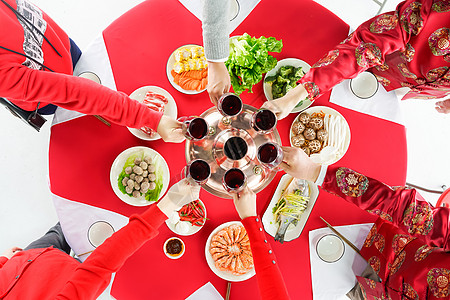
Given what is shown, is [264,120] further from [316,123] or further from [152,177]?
[152,177]

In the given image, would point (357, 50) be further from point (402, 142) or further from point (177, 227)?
point (177, 227)

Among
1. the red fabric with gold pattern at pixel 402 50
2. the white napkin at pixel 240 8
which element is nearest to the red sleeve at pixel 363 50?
the red fabric with gold pattern at pixel 402 50

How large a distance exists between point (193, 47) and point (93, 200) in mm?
1000

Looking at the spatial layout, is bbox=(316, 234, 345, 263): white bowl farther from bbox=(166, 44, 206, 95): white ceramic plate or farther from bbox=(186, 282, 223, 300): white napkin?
bbox=(166, 44, 206, 95): white ceramic plate

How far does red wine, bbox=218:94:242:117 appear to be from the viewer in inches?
55.2

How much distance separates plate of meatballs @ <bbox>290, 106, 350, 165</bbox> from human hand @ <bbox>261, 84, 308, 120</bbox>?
0.51 feet

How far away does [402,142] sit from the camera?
1.79 metres

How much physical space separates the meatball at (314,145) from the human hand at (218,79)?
55 cm

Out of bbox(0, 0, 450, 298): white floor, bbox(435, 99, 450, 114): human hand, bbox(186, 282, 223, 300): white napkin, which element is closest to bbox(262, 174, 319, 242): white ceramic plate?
bbox(186, 282, 223, 300): white napkin

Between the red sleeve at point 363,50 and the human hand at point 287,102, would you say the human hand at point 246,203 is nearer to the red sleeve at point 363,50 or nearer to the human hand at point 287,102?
the human hand at point 287,102

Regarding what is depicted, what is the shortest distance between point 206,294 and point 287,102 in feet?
3.58

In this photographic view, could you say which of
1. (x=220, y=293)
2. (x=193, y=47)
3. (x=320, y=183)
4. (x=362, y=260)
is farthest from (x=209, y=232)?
(x=193, y=47)

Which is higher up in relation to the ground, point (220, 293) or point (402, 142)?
point (402, 142)

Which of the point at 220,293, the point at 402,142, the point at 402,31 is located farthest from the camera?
the point at 402,142
